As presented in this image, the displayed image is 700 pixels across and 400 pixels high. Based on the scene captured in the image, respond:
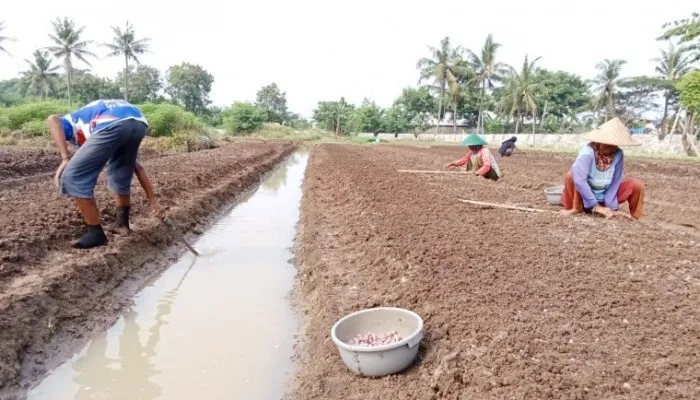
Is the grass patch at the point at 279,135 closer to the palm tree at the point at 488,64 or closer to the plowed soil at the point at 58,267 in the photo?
the palm tree at the point at 488,64

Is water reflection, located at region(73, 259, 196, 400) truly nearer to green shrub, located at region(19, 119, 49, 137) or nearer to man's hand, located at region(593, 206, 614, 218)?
man's hand, located at region(593, 206, 614, 218)

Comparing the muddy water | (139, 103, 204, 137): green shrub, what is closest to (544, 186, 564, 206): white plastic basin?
the muddy water

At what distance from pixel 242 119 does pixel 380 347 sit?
48912 mm

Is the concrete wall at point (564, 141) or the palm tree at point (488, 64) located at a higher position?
the palm tree at point (488, 64)

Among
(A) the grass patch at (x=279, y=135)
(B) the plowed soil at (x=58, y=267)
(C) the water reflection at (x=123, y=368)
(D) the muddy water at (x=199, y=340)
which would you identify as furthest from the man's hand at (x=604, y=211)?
(A) the grass patch at (x=279, y=135)

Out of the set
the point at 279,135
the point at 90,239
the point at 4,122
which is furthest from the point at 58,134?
the point at 279,135

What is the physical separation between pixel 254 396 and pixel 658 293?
114 inches

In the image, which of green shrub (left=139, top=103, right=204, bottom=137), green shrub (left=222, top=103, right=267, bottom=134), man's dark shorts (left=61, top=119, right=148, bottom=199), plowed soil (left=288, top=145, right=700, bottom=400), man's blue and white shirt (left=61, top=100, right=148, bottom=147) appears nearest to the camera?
plowed soil (left=288, top=145, right=700, bottom=400)

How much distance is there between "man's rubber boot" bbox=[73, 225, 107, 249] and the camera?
5.05 m

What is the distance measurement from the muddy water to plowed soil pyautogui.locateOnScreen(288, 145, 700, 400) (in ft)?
0.92

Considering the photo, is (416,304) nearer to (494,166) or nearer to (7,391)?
(7,391)

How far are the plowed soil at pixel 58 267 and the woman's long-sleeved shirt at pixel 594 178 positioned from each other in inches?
198

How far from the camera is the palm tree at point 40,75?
50.4 metres

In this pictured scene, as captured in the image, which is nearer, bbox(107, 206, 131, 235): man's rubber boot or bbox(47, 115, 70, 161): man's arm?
bbox(47, 115, 70, 161): man's arm
